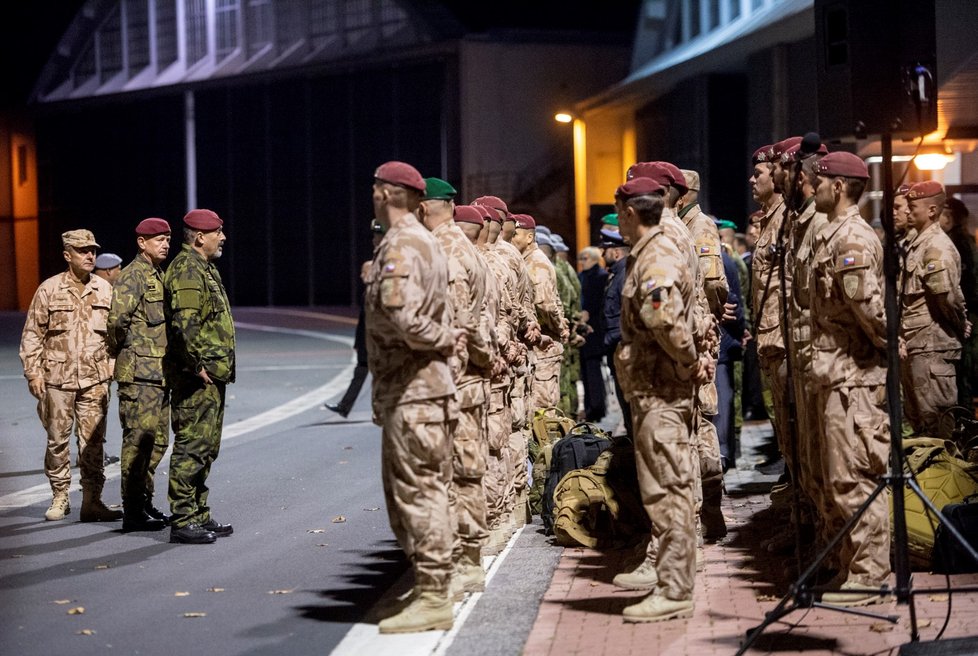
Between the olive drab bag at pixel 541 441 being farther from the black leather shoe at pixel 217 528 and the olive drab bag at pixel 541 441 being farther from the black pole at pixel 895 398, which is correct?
the black pole at pixel 895 398

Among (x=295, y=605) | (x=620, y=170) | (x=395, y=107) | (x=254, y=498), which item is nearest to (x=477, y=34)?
(x=395, y=107)

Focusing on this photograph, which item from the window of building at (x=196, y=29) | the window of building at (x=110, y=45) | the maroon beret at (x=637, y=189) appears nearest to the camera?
the maroon beret at (x=637, y=189)

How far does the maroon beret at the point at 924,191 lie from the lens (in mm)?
10734

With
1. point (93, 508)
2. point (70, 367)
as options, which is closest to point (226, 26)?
point (70, 367)

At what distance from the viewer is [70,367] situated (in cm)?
1085

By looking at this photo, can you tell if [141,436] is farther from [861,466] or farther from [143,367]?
[861,466]

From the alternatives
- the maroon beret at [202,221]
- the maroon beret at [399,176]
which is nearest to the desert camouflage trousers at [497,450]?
the maroon beret at [399,176]

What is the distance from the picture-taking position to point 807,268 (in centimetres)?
726

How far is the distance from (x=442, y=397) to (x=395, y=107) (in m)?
37.1

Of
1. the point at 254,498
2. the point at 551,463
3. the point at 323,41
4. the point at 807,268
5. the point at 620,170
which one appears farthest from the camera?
the point at 323,41

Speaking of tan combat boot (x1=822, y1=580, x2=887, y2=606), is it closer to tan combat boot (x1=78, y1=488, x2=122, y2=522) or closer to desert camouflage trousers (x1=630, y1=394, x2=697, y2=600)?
desert camouflage trousers (x1=630, y1=394, x2=697, y2=600)

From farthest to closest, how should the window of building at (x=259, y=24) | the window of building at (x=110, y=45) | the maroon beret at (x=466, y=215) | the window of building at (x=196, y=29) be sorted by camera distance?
the window of building at (x=110, y=45), the window of building at (x=196, y=29), the window of building at (x=259, y=24), the maroon beret at (x=466, y=215)

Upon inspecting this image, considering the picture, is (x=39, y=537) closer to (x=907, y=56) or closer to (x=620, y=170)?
(x=907, y=56)

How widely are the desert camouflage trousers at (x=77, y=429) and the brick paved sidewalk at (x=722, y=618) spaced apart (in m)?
3.76
